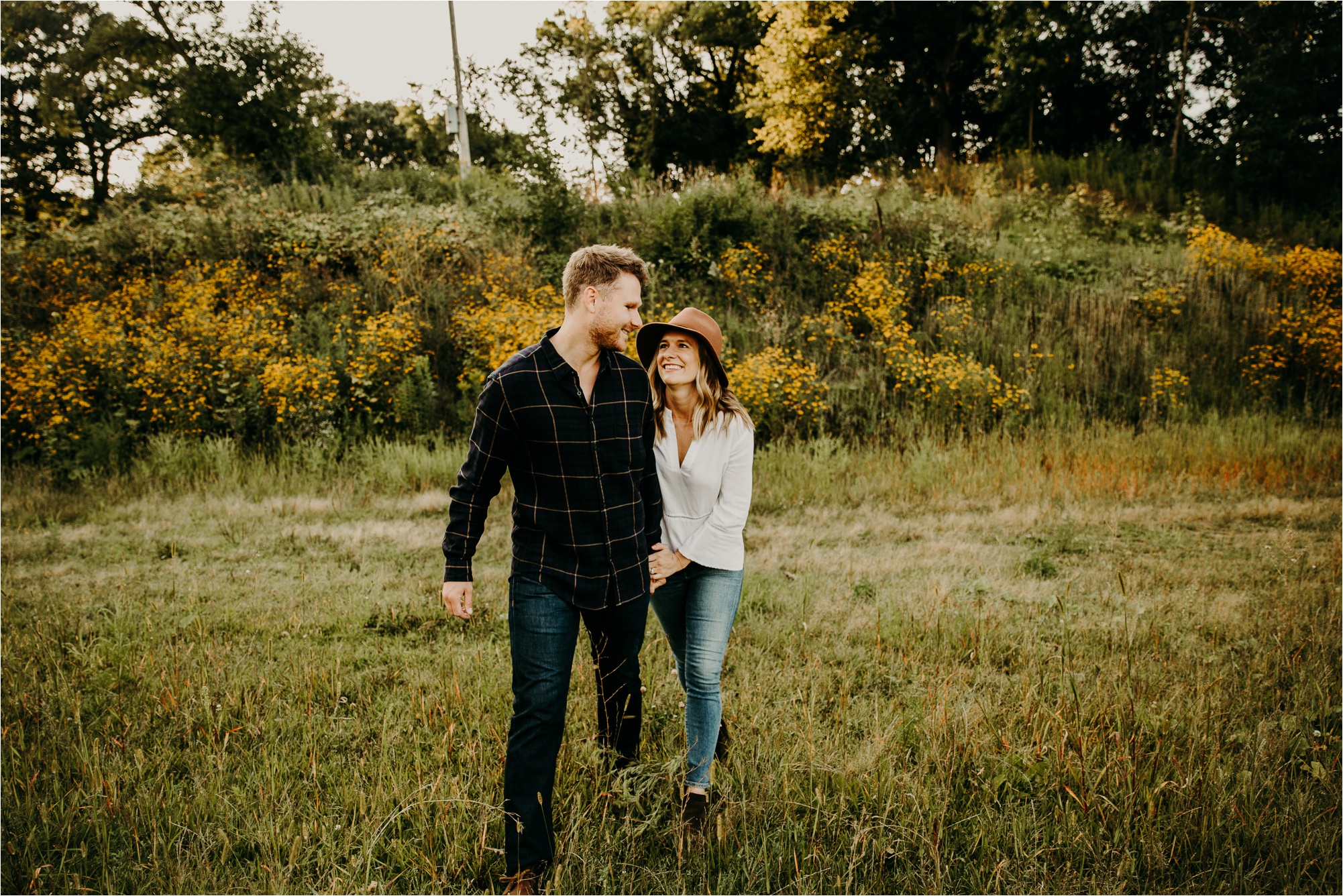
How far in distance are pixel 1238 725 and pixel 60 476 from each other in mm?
10741

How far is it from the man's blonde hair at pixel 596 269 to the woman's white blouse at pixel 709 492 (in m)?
0.65

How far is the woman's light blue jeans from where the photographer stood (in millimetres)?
2701

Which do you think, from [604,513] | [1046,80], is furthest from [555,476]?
[1046,80]

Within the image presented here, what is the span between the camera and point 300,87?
1494cm

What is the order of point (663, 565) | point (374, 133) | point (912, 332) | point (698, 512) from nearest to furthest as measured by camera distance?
point (663, 565), point (698, 512), point (912, 332), point (374, 133)

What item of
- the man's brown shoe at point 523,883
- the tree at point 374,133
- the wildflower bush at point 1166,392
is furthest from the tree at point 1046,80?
the tree at point 374,133

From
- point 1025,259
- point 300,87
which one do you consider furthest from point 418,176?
point 1025,259

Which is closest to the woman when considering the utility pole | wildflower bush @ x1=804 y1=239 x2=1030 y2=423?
wildflower bush @ x1=804 y1=239 x2=1030 y2=423

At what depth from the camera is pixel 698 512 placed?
2879 mm

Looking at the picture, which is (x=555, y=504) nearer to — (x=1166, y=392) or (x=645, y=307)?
(x=645, y=307)

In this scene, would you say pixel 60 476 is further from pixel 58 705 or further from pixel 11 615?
pixel 58 705

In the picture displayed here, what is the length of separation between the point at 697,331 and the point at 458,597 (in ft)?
4.36

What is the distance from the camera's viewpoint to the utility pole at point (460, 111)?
16.8 m

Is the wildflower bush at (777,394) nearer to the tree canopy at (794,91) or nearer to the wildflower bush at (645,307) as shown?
the wildflower bush at (645,307)
